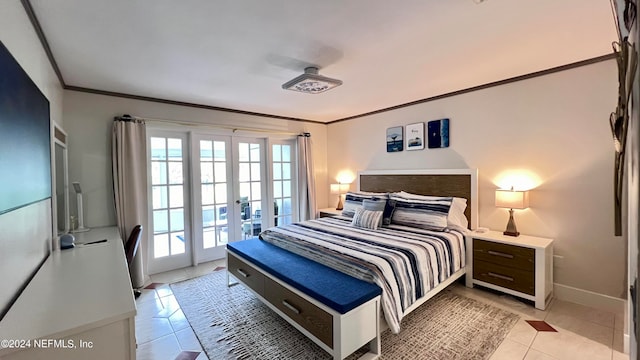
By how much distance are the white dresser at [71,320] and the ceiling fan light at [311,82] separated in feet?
6.10

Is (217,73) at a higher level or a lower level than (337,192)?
higher

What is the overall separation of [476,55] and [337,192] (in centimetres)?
302

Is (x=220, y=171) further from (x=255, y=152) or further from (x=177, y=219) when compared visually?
(x=177, y=219)

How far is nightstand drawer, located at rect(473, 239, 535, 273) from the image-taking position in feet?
8.36

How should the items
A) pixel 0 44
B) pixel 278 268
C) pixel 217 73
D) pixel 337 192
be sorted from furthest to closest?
pixel 337 192, pixel 217 73, pixel 278 268, pixel 0 44

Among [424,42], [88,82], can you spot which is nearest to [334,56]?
[424,42]

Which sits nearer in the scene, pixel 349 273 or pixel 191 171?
pixel 349 273

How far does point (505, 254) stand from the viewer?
2695mm

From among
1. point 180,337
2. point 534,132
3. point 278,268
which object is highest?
point 534,132

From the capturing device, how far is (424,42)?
6.69ft

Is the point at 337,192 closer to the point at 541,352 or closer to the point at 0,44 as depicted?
the point at 541,352

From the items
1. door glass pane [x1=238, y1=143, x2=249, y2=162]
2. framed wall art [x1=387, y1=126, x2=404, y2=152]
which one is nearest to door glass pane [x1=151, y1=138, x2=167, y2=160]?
door glass pane [x1=238, y1=143, x2=249, y2=162]

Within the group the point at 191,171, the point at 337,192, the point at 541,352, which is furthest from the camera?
the point at 337,192

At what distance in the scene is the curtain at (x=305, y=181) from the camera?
4.70m
